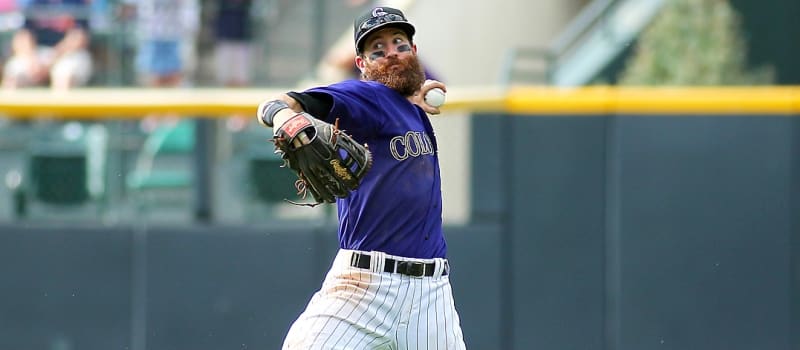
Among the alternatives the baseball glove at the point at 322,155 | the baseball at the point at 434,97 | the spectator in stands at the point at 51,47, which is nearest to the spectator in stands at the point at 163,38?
the spectator in stands at the point at 51,47

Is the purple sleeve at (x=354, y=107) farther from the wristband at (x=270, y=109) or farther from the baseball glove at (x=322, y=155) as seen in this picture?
the wristband at (x=270, y=109)

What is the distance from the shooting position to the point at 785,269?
25.4ft

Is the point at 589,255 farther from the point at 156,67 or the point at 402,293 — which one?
the point at 156,67

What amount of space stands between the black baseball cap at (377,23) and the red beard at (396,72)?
0.33ft

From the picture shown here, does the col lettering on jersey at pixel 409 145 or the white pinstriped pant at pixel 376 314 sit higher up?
the col lettering on jersey at pixel 409 145

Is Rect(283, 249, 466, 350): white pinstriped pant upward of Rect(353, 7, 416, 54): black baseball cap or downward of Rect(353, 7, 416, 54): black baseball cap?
downward

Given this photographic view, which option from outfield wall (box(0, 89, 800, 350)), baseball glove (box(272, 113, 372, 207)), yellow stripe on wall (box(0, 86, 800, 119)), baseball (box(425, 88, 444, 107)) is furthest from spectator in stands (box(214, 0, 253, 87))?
baseball glove (box(272, 113, 372, 207))

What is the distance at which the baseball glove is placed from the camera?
14.8 feet

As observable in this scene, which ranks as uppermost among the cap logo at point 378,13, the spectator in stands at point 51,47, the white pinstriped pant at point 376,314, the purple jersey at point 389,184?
the spectator in stands at point 51,47

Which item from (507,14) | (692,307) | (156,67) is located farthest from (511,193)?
(507,14)

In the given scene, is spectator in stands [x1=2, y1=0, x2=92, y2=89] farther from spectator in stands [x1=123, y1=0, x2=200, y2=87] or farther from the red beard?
the red beard

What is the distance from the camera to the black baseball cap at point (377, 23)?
5.00 m

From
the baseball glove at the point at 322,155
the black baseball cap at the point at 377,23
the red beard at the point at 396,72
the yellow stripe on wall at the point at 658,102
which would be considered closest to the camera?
the baseball glove at the point at 322,155

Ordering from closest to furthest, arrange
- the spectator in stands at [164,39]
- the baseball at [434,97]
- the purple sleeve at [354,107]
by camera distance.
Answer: the purple sleeve at [354,107], the baseball at [434,97], the spectator in stands at [164,39]
